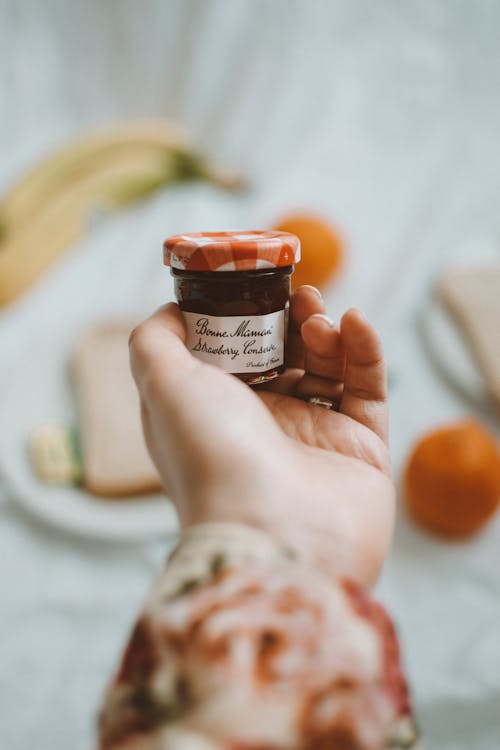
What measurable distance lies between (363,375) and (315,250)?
2.02 feet

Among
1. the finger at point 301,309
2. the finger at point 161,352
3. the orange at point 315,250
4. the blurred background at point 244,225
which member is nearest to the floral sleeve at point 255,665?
the finger at point 161,352

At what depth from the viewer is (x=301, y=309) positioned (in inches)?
24.8

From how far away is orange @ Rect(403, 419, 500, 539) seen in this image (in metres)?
0.90

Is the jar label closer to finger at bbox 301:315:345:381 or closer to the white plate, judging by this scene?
finger at bbox 301:315:345:381

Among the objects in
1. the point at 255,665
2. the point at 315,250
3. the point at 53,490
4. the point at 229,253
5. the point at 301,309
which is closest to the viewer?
the point at 255,665

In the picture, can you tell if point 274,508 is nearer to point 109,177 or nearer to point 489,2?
point 109,177

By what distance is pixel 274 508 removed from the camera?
0.47 m

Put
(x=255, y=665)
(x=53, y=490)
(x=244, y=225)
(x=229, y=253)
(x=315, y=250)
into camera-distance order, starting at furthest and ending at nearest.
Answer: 1. (x=244, y=225)
2. (x=315, y=250)
3. (x=53, y=490)
4. (x=229, y=253)
5. (x=255, y=665)

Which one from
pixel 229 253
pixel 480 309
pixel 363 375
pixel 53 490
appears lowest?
pixel 53 490

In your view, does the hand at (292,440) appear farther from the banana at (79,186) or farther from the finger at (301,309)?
the banana at (79,186)

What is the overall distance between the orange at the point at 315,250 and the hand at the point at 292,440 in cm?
52

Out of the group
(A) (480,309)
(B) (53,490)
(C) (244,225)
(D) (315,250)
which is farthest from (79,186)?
(A) (480,309)

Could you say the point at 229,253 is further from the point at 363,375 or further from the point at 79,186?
the point at 79,186

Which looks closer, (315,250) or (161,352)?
(161,352)
